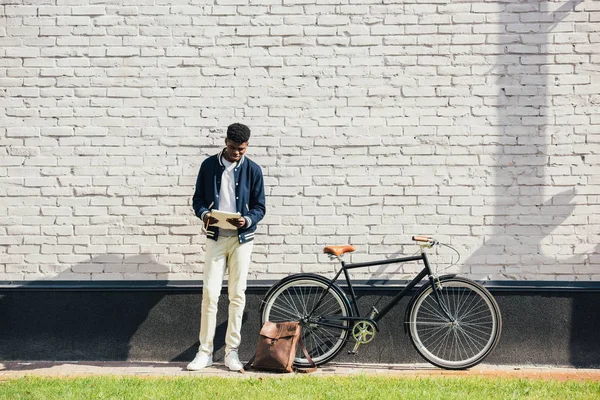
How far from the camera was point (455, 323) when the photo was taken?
664 cm

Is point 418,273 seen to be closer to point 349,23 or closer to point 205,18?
point 349,23

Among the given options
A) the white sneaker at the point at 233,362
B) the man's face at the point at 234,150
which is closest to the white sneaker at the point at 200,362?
the white sneaker at the point at 233,362

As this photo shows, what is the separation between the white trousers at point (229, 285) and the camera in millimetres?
6574

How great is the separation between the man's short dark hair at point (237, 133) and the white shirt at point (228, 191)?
28cm

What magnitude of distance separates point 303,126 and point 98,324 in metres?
2.60

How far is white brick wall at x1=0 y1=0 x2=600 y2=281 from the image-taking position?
22.5ft

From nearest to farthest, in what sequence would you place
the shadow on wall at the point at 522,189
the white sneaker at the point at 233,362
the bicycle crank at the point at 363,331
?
the white sneaker at the point at 233,362 → the bicycle crank at the point at 363,331 → the shadow on wall at the point at 522,189

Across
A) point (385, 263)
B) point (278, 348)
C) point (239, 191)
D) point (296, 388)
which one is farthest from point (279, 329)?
point (239, 191)

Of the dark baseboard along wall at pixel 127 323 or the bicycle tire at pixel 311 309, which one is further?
the dark baseboard along wall at pixel 127 323

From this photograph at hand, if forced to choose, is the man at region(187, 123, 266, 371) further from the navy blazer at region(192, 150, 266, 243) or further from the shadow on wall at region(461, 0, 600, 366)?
Answer: the shadow on wall at region(461, 0, 600, 366)

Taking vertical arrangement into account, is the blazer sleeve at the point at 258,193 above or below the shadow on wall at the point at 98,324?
above

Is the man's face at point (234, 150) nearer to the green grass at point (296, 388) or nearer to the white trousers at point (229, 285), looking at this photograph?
the white trousers at point (229, 285)

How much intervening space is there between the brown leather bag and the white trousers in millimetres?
268

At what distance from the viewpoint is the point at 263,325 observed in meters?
6.66
